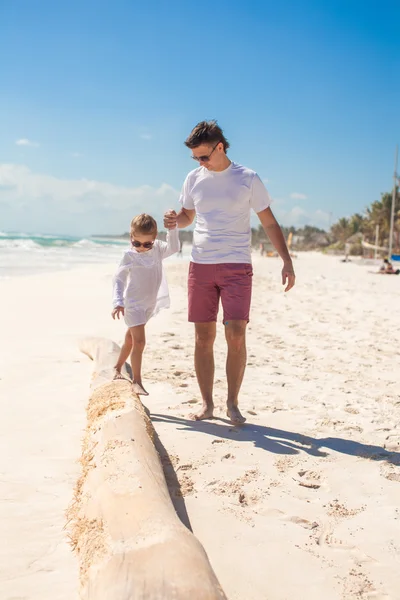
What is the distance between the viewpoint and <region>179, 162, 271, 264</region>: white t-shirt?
3.74 metres

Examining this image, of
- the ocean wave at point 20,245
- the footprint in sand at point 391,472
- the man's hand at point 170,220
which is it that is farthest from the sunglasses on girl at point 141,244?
the ocean wave at point 20,245

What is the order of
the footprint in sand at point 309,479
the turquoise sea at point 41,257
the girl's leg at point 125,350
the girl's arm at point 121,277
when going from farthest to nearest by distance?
the turquoise sea at point 41,257 → the girl's leg at point 125,350 → the girl's arm at point 121,277 → the footprint in sand at point 309,479

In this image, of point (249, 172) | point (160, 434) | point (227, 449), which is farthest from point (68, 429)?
point (249, 172)

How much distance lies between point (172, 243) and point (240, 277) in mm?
719

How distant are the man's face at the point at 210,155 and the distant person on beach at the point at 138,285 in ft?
2.05

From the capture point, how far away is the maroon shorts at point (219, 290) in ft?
12.4

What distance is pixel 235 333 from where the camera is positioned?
3.81m

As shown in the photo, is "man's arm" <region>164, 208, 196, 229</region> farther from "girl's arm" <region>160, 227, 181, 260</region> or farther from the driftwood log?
the driftwood log

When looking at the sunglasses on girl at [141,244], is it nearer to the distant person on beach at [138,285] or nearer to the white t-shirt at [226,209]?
the distant person on beach at [138,285]

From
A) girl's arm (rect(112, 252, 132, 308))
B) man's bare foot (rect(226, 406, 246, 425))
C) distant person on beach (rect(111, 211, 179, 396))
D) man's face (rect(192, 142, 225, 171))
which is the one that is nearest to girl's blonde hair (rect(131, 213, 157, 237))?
distant person on beach (rect(111, 211, 179, 396))

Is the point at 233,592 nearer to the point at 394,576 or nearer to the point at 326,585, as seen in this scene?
the point at 326,585

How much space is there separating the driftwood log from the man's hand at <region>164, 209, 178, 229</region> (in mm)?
1519

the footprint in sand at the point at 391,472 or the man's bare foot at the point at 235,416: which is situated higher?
the man's bare foot at the point at 235,416

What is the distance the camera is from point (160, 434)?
357cm
